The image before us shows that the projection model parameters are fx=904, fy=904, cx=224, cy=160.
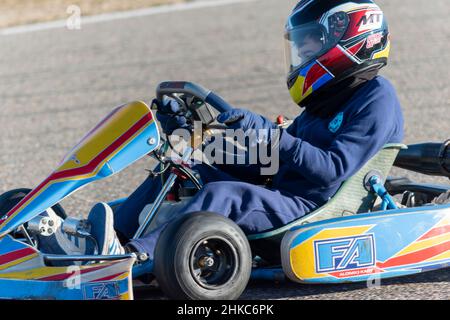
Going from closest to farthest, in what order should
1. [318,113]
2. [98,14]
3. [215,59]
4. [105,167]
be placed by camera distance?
[105,167], [318,113], [215,59], [98,14]

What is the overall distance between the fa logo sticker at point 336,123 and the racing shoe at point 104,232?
1.06 metres

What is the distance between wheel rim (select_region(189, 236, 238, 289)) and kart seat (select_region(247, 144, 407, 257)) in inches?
9.7

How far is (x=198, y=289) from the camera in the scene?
3350 millimetres

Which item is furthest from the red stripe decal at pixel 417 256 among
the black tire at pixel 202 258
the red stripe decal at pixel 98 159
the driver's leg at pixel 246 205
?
the red stripe decal at pixel 98 159

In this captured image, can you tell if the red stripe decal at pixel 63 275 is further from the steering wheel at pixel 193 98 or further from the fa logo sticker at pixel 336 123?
the fa logo sticker at pixel 336 123

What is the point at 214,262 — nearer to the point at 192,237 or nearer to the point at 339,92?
the point at 192,237

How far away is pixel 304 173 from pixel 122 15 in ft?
30.0

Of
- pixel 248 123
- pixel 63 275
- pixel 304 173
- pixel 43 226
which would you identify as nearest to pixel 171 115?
pixel 248 123

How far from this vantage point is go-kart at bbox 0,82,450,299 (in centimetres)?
333

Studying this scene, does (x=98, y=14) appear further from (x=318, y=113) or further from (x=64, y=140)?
(x=318, y=113)

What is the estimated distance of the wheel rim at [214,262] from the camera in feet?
11.2
